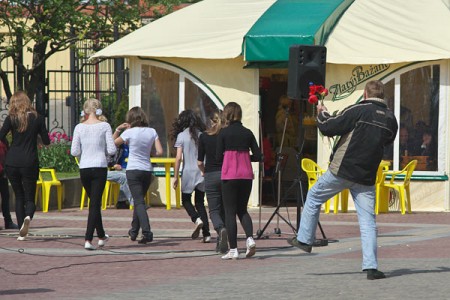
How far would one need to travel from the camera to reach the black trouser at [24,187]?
49.6ft

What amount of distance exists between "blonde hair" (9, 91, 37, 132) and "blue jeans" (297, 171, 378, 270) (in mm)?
4525

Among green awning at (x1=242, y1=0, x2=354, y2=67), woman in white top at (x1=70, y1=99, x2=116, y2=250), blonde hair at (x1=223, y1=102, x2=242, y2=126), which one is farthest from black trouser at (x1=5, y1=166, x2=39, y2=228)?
green awning at (x1=242, y1=0, x2=354, y2=67)

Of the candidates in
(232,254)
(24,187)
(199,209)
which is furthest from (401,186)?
(232,254)

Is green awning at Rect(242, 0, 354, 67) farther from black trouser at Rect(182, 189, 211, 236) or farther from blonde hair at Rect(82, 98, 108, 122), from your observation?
blonde hair at Rect(82, 98, 108, 122)

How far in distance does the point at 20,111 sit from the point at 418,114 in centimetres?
818

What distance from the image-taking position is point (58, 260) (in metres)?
13.1

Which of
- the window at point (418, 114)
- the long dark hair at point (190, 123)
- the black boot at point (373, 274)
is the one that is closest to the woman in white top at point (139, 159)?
the long dark hair at point (190, 123)

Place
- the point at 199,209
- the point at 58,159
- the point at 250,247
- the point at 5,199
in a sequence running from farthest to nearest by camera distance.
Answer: the point at 58,159 < the point at 5,199 < the point at 199,209 < the point at 250,247

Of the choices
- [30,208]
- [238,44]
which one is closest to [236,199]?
[30,208]

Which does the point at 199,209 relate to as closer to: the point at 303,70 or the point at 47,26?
the point at 303,70

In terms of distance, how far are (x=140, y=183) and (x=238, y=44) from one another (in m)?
6.45

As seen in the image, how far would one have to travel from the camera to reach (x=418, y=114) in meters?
20.9

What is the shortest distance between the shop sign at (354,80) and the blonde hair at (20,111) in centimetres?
711

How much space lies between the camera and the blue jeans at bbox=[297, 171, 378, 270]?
11.5 m
